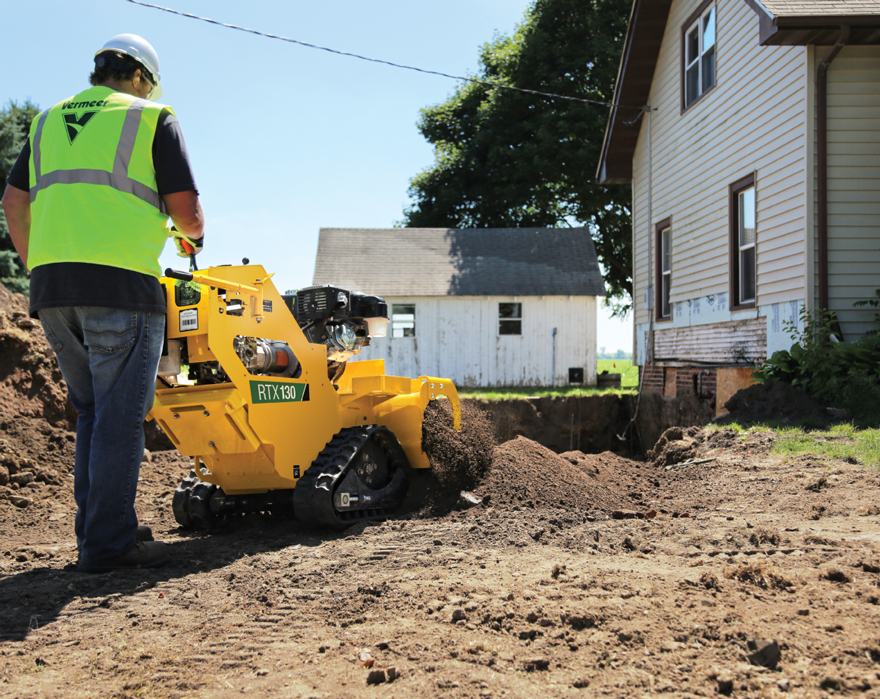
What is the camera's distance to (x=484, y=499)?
5980 mm

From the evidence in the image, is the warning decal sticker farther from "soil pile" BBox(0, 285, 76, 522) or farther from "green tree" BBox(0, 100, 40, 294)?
"green tree" BBox(0, 100, 40, 294)

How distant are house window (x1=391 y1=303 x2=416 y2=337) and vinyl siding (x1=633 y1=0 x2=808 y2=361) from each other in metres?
8.56

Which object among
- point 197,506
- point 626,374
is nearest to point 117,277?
point 197,506

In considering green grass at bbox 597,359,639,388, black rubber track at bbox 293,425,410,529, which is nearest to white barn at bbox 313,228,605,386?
green grass at bbox 597,359,639,388

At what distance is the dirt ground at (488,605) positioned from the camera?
240 cm

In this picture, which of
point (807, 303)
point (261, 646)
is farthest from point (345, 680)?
point (807, 303)

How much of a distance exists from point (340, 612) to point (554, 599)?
3.18 feet

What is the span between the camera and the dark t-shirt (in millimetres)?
3629

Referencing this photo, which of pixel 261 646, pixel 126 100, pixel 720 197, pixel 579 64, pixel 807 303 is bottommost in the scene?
pixel 261 646

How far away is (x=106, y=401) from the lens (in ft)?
12.2

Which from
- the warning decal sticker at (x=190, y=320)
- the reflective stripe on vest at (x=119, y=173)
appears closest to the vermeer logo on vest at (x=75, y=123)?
the reflective stripe on vest at (x=119, y=173)

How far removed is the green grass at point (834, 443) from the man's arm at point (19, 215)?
6.30m

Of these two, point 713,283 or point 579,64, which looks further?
point 579,64

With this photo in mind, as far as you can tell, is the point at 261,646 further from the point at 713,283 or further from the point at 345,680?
the point at 713,283
